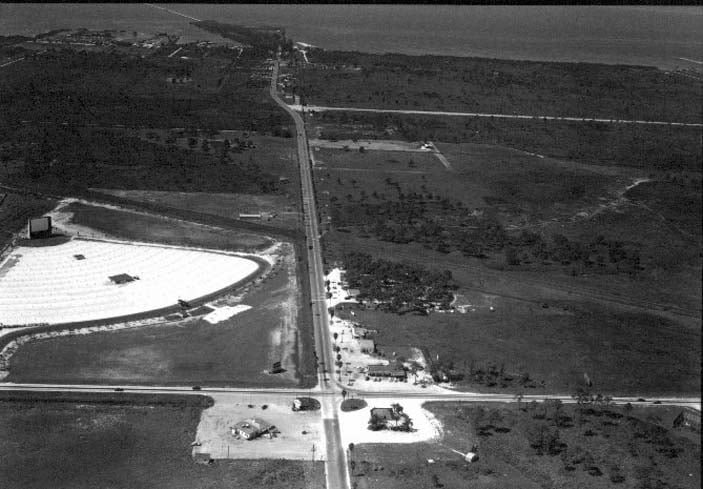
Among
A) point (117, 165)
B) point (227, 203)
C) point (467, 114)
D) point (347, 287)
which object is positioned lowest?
point (347, 287)

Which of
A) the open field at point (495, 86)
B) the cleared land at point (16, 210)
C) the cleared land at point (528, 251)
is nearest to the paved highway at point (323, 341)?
the cleared land at point (528, 251)

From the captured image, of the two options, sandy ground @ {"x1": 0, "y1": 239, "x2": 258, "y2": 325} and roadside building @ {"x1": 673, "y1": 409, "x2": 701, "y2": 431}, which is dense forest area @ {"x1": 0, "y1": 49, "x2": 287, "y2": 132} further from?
roadside building @ {"x1": 673, "y1": 409, "x2": 701, "y2": 431}

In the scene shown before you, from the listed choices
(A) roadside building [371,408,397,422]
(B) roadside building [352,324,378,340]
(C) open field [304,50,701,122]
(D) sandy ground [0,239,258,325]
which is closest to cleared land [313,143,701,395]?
(B) roadside building [352,324,378,340]

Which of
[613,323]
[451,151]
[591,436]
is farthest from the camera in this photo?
[451,151]

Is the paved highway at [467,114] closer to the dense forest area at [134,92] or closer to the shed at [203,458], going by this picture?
the dense forest area at [134,92]

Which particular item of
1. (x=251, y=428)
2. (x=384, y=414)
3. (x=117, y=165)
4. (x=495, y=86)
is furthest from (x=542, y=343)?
(x=495, y=86)

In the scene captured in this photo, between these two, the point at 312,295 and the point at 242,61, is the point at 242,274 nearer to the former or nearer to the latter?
the point at 312,295

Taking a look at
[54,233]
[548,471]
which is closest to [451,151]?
[54,233]

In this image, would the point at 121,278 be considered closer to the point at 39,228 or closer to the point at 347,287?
the point at 39,228
